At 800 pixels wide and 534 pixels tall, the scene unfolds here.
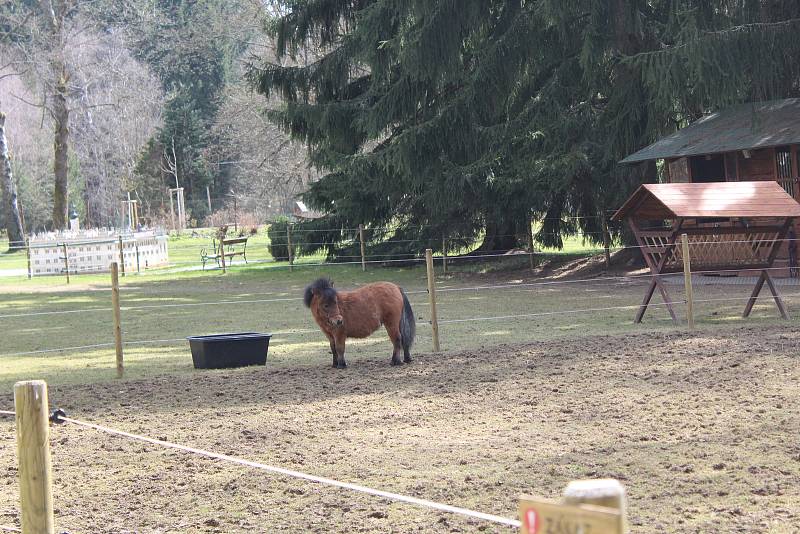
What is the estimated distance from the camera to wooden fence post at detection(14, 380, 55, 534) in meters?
3.97

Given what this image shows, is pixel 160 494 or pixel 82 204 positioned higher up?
pixel 82 204

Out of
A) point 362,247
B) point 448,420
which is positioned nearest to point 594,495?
point 448,420

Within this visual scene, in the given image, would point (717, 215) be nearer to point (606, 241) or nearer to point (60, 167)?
point (606, 241)

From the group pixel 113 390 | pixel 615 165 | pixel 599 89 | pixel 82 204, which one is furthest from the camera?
pixel 82 204

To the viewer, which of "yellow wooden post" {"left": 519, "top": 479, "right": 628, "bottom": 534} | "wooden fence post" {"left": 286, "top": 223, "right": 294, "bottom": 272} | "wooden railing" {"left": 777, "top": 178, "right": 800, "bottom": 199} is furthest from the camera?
"wooden fence post" {"left": 286, "top": 223, "right": 294, "bottom": 272}

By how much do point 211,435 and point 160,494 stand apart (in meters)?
1.55

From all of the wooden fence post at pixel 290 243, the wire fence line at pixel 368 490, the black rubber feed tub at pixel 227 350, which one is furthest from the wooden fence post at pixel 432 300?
the wooden fence post at pixel 290 243

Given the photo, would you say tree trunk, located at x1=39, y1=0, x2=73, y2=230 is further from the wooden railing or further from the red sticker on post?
the red sticker on post

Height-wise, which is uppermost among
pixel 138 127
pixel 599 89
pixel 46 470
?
pixel 138 127

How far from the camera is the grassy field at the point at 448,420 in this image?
5605mm

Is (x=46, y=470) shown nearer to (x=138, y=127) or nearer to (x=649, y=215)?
(x=649, y=215)

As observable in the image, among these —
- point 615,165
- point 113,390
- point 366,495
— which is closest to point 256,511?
point 366,495

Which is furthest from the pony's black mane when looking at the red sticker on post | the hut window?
the hut window

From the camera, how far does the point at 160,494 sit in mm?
6176
